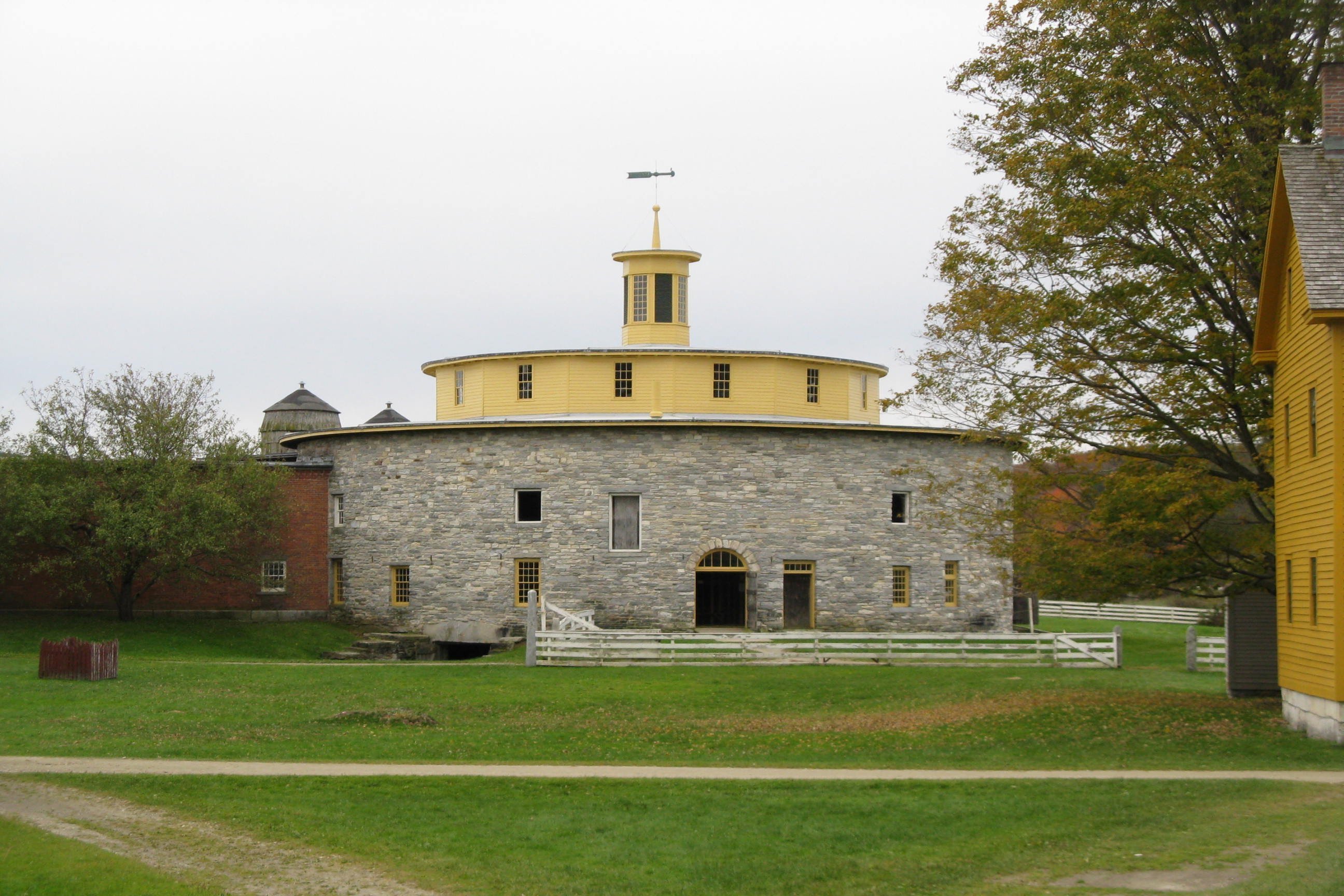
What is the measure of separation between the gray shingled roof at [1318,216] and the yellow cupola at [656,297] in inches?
1116

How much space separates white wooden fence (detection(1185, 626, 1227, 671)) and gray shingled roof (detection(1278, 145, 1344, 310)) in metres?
14.8

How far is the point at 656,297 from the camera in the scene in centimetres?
4728

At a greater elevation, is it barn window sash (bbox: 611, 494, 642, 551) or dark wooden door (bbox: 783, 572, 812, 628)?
barn window sash (bbox: 611, 494, 642, 551)

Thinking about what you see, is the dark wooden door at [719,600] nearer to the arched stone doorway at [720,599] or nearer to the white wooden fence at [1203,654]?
the arched stone doorway at [720,599]

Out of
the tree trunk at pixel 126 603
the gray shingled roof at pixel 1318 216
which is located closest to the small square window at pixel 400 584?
the tree trunk at pixel 126 603

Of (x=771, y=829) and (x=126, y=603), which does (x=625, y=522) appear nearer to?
(x=126, y=603)

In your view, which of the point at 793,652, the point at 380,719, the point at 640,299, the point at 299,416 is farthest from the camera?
the point at 299,416

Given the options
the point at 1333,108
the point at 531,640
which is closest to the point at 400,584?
the point at 531,640

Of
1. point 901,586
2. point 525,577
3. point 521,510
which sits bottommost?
point 901,586

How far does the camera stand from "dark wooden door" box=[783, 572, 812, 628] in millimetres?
41531

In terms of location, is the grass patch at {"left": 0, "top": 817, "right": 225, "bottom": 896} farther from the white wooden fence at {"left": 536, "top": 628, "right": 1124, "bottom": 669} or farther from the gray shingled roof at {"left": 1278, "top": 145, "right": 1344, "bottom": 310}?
the white wooden fence at {"left": 536, "top": 628, "right": 1124, "bottom": 669}

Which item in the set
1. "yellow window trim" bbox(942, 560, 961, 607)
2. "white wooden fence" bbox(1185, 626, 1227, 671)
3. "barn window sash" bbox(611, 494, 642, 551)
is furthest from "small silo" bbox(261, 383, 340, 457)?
"white wooden fence" bbox(1185, 626, 1227, 671)

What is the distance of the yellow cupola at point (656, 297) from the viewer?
47.0 metres

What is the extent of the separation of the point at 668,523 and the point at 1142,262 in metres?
21.6
